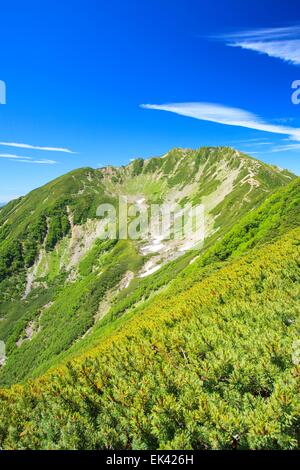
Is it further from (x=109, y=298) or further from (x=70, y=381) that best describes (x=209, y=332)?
(x=109, y=298)

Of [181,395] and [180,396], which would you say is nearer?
[180,396]

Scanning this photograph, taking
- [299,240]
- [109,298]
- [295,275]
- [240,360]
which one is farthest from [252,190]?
[240,360]

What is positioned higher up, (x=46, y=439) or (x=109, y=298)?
(x=46, y=439)
